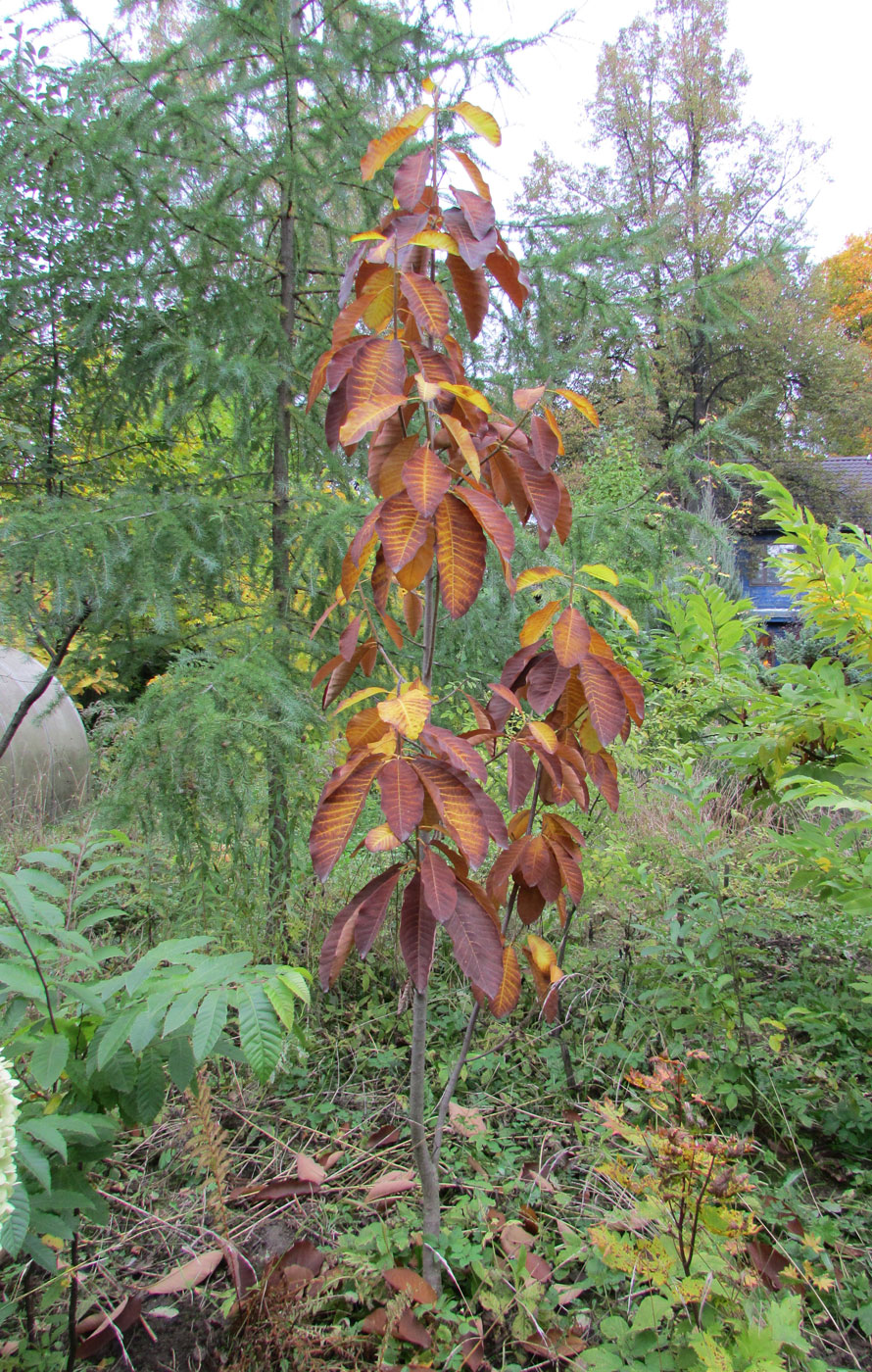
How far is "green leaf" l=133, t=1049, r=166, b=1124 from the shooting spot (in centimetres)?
118

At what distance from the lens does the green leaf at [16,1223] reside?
95 centimetres

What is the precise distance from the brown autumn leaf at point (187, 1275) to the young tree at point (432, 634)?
433mm

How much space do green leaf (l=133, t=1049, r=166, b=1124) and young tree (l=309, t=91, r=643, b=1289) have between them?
1.12 ft

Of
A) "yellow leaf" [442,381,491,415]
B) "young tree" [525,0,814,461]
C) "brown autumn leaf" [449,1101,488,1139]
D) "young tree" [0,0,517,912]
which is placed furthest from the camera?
"young tree" [525,0,814,461]

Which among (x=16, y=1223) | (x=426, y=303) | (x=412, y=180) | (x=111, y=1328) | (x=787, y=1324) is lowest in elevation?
(x=111, y=1328)

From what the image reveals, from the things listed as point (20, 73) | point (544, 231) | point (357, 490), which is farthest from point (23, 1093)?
point (544, 231)

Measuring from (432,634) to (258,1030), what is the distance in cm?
71

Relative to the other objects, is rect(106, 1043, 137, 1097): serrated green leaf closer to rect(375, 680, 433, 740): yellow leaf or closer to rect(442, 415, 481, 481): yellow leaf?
rect(375, 680, 433, 740): yellow leaf

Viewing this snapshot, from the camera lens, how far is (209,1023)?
3.38 feet

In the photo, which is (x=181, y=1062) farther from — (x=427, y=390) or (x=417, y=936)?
(x=427, y=390)

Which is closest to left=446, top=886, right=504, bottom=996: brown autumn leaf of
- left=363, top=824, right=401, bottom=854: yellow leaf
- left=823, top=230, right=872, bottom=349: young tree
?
left=363, top=824, right=401, bottom=854: yellow leaf

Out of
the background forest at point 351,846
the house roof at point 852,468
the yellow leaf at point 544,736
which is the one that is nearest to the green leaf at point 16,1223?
the background forest at point 351,846

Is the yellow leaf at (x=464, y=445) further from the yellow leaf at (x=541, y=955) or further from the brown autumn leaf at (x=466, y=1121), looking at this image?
the brown autumn leaf at (x=466, y=1121)

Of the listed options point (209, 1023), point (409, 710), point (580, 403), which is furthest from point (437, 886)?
point (580, 403)
